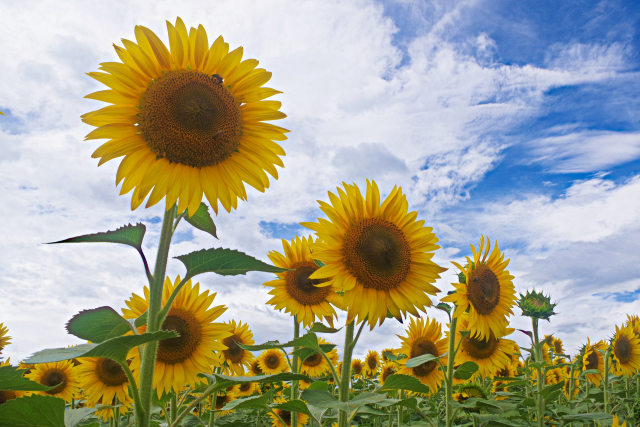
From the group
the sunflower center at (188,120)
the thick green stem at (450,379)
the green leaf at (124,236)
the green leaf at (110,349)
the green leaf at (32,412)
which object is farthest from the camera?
the thick green stem at (450,379)

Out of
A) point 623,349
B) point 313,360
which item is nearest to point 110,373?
point 313,360

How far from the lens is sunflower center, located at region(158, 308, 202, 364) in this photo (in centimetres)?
334

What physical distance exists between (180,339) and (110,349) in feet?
5.34

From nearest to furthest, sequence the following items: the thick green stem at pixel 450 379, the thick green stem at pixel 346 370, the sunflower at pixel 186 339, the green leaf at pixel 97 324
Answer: the green leaf at pixel 97 324
the thick green stem at pixel 346 370
the sunflower at pixel 186 339
the thick green stem at pixel 450 379

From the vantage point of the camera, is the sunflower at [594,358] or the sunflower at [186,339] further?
the sunflower at [594,358]

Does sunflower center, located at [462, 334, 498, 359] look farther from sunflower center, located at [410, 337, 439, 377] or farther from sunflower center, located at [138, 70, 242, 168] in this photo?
sunflower center, located at [138, 70, 242, 168]

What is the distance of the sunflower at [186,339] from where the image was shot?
130 inches

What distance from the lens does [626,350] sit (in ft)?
25.8

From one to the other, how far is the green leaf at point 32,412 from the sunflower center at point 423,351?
14.3ft

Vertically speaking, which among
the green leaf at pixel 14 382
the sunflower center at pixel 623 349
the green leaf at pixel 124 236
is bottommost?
the green leaf at pixel 14 382

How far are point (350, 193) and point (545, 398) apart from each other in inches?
124

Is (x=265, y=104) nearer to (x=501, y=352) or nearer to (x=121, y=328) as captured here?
(x=121, y=328)

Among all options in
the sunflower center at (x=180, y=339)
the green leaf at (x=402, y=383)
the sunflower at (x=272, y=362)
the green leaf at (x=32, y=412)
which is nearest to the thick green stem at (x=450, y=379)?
the green leaf at (x=402, y=383)

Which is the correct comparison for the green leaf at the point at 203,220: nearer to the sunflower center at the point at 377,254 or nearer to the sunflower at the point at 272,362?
the sunflower center at the point at 377,254
